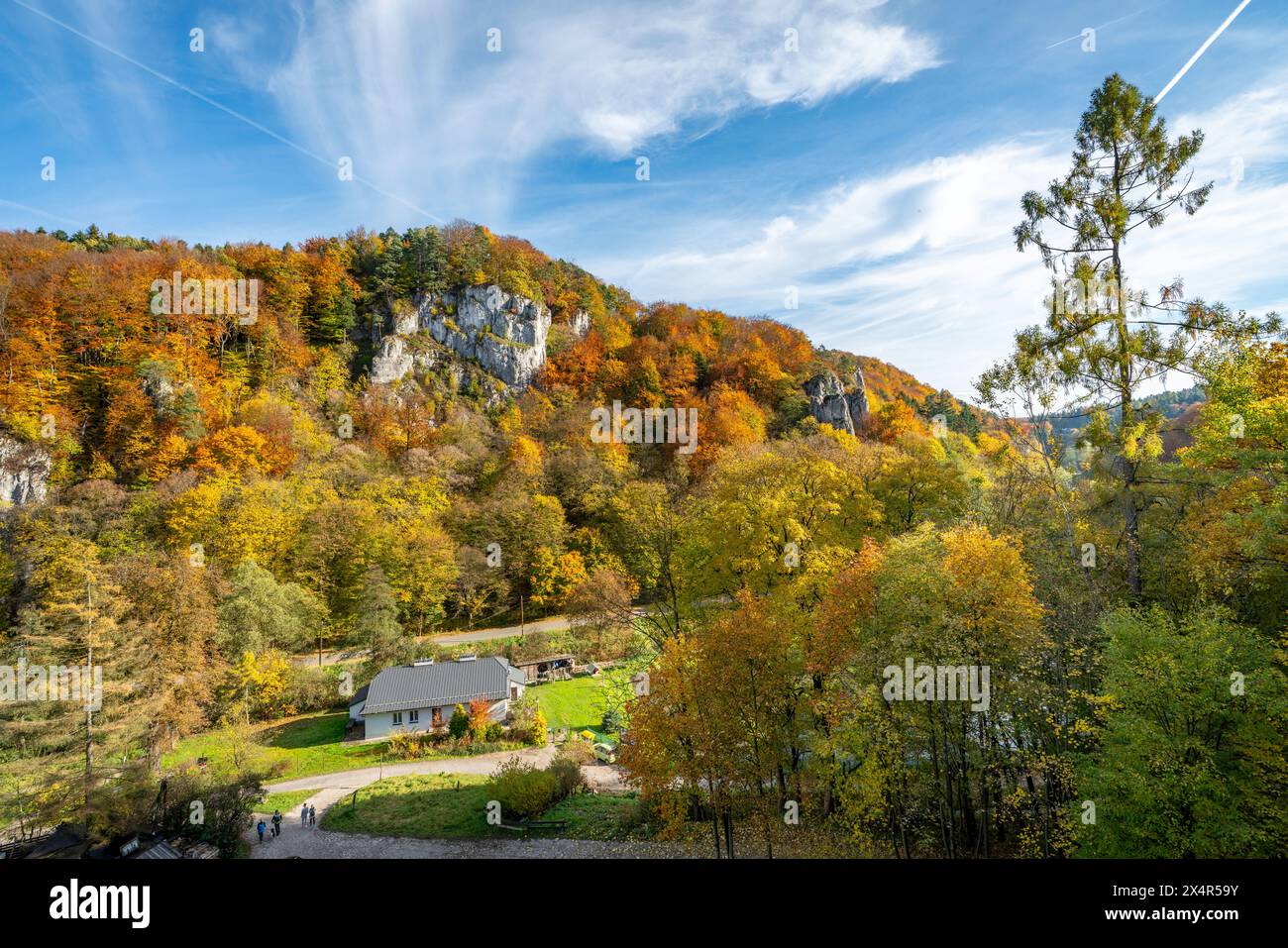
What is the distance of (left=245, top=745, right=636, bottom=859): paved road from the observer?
52.9ft

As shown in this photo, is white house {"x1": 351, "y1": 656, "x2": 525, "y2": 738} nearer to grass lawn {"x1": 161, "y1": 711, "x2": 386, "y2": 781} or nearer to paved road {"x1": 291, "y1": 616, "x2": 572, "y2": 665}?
grass lawn {"x1": 161, "y1": 711, "x2": 386, "y2": 781}

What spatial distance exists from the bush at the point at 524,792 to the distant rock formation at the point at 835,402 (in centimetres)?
4050

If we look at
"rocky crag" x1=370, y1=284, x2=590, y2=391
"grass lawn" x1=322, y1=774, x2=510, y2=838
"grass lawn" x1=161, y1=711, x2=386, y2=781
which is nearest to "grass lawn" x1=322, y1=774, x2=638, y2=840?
"grass lawn" x1=322, y1=774, x2=510, y2=838

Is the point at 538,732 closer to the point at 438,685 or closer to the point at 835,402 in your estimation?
the point at 438,685

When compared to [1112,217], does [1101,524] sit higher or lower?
lower

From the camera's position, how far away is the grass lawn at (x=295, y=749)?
23.5 metres

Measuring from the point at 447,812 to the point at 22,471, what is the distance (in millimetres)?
41657

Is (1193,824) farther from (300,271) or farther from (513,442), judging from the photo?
(300,271)

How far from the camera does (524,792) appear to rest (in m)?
18.4

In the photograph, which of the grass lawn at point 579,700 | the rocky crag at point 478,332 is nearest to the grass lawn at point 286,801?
the grass lawn at point 579,700

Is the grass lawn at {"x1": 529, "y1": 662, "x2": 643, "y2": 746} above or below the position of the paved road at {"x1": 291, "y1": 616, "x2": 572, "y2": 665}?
below
